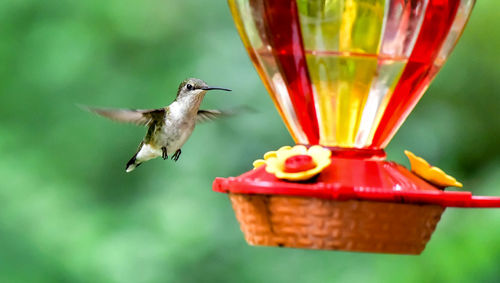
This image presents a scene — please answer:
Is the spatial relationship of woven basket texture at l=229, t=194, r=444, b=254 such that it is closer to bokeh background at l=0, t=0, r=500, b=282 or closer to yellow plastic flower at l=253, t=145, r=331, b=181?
yellow plastic flower at l=253, t=145, r=331, b=181

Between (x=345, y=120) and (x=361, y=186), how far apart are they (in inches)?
13.6

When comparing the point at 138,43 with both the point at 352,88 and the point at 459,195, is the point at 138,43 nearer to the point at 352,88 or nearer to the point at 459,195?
the point at 352,88

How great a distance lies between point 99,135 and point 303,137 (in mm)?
3885

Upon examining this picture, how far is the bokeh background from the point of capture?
5395mm

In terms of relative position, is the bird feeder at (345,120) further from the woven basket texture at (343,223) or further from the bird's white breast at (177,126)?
the bird's white breast at (177,126)

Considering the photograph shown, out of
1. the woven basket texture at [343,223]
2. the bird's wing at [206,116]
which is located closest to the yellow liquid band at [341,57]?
the woven basket texture at [343,223]

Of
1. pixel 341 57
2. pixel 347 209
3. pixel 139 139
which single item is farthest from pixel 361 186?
pixel 139 139

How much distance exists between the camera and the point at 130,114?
3.59 m

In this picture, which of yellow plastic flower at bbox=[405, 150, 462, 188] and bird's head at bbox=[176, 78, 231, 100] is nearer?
yellow plastic flower at bbox=[405, 150, 462, 188]

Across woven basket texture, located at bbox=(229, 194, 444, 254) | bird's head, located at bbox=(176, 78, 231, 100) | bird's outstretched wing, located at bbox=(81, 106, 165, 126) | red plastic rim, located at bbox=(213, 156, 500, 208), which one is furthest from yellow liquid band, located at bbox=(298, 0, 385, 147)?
bird's head, located at bbox=(176, 78, 231, 100)

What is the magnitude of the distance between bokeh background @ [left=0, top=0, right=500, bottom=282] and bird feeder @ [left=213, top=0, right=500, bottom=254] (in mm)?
2193

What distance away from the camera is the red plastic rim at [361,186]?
2.14 metres

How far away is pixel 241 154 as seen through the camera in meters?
5.66

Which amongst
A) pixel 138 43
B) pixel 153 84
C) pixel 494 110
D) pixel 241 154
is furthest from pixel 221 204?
pixel 494 110
